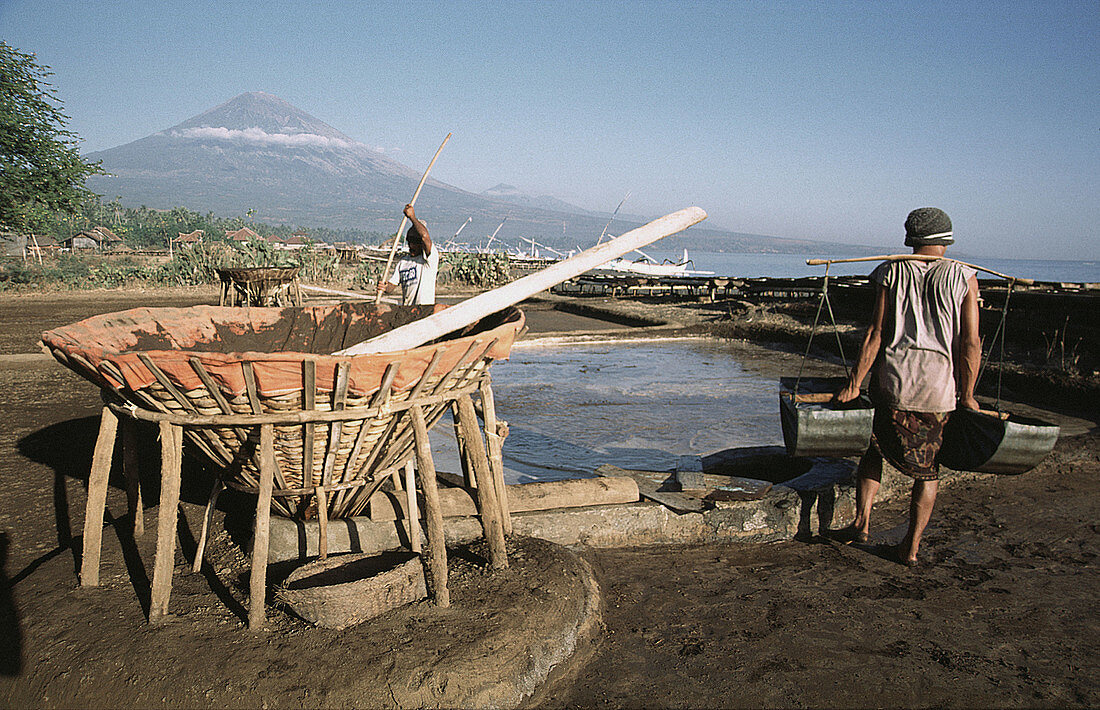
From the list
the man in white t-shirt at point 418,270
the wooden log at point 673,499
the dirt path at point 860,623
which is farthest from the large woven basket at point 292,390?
the man in white t-shirt at point 418,270

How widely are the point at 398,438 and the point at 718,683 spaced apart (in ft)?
4.34

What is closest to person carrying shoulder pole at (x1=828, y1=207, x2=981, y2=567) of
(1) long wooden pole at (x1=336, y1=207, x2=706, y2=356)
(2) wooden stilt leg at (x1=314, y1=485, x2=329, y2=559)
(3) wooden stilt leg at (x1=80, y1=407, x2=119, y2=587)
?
(1) long wooden pole at (x1=336, y1=207, x2=706, y2=356)

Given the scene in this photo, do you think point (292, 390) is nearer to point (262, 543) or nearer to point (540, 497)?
point (262, 543)

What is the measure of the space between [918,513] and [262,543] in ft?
8.64

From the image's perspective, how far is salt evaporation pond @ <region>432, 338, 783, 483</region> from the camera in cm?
476

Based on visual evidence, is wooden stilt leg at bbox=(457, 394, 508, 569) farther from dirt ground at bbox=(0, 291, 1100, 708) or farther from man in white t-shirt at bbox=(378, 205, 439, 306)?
man in white t-shirt at bbox=(378, 205, 439, 306)

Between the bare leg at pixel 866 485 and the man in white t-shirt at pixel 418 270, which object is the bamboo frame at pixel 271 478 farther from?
the man in white t-shirt at pixel 418 270

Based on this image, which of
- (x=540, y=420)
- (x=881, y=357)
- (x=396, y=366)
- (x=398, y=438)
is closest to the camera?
(x=396, y=366)

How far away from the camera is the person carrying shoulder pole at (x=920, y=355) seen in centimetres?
268

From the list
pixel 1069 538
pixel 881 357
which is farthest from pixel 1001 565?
pixel 881 357

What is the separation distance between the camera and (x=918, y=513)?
284 centimetres

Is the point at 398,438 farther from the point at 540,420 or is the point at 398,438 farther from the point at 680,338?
the point at 680,338

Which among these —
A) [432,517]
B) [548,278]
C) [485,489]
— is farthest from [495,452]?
[548,278]

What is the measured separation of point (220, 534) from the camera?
2.71 m
